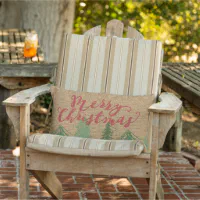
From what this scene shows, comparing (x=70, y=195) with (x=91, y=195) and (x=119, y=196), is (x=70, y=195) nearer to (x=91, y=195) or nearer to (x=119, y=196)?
(x=91, y=195)

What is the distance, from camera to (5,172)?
151 inches

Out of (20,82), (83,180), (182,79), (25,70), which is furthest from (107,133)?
(182,79)

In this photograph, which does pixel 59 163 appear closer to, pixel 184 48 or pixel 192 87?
pixel 192 87

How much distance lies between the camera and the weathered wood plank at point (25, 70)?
4039mm

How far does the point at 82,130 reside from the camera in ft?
10.7

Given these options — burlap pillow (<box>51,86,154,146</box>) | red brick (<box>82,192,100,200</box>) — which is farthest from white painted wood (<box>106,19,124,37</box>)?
red brick (<box>82,192,100,200</box>)

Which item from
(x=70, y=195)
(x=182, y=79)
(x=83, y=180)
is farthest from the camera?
(x=182, y=79)

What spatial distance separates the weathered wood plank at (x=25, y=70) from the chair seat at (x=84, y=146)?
1.16 meters

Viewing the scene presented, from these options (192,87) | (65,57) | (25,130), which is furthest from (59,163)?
(192,87)

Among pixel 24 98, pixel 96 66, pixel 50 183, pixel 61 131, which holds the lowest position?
pixel 50 183

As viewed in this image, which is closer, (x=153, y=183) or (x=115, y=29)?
(x=153, y=183)

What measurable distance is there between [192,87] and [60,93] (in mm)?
1269

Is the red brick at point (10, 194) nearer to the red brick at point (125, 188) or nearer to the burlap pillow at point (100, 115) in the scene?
the burlap pillow at point (100, 115)

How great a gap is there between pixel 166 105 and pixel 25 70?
146cm
